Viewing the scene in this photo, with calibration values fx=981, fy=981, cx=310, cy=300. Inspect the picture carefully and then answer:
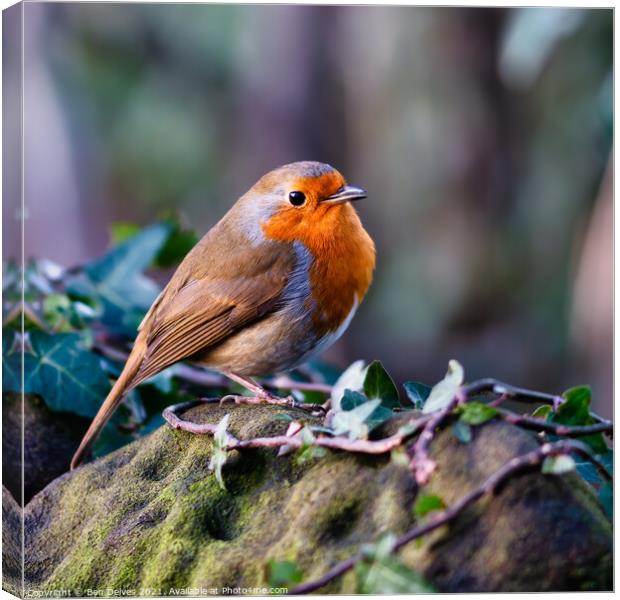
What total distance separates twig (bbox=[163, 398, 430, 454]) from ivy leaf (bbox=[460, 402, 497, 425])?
3.2 inches

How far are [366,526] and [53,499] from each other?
961mm

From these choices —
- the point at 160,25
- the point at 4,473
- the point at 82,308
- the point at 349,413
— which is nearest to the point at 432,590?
the point at 349,413

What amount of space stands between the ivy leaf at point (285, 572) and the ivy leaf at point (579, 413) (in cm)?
66

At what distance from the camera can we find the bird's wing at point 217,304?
9.49ft

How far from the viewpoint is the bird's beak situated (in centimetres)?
284

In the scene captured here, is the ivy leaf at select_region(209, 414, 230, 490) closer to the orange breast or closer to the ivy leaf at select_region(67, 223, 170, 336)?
the orange breast

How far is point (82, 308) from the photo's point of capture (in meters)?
3.31

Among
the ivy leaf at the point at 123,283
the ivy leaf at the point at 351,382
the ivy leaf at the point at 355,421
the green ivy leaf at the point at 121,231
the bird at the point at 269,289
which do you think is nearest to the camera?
the ivy leaf at the point at 355,421

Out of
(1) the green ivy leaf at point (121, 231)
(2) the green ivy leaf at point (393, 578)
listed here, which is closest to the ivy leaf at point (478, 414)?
(2) the green ivy leaf at point (393, 578)

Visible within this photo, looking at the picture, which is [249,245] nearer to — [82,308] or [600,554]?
[82,308]

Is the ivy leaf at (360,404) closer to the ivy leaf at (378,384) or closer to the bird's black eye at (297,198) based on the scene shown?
the ivy leaf at (378,384)

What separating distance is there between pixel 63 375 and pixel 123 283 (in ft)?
2.42

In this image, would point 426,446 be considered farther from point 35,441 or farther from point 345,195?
point 35,441

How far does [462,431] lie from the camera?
190 centimetres
